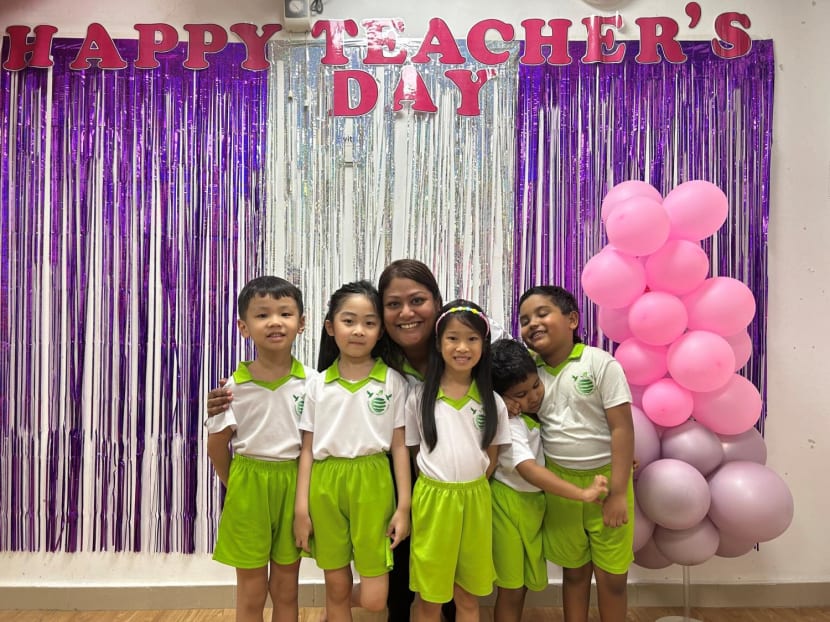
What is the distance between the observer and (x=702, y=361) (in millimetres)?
1836

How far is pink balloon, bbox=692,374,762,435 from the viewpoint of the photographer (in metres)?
1.94

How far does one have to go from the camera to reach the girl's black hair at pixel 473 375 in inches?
66.2

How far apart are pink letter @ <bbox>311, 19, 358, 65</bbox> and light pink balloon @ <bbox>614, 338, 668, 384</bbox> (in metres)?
1.62

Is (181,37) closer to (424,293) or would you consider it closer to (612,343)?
(424,293)

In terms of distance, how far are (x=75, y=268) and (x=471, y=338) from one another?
1730mm

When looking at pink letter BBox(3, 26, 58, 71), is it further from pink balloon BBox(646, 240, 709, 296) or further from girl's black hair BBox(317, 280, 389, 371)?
pink balloon BBox(646, 240, 709, 296)

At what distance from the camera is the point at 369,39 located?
2.36 m

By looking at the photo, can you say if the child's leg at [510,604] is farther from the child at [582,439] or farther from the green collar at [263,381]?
the green collar at [263,381]

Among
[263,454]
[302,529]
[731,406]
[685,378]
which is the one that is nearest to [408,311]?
[263,454]

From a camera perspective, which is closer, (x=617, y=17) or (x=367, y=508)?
(x=367, y=508)

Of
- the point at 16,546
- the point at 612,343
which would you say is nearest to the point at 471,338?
the point at 612,343

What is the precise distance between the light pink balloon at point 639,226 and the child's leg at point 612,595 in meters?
1.08

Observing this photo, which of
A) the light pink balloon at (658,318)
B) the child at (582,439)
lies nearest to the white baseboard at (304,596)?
the child at (582,439)

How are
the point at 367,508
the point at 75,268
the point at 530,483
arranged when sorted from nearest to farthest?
the point at 367,508
the point at 530,483
the point at 75,268
